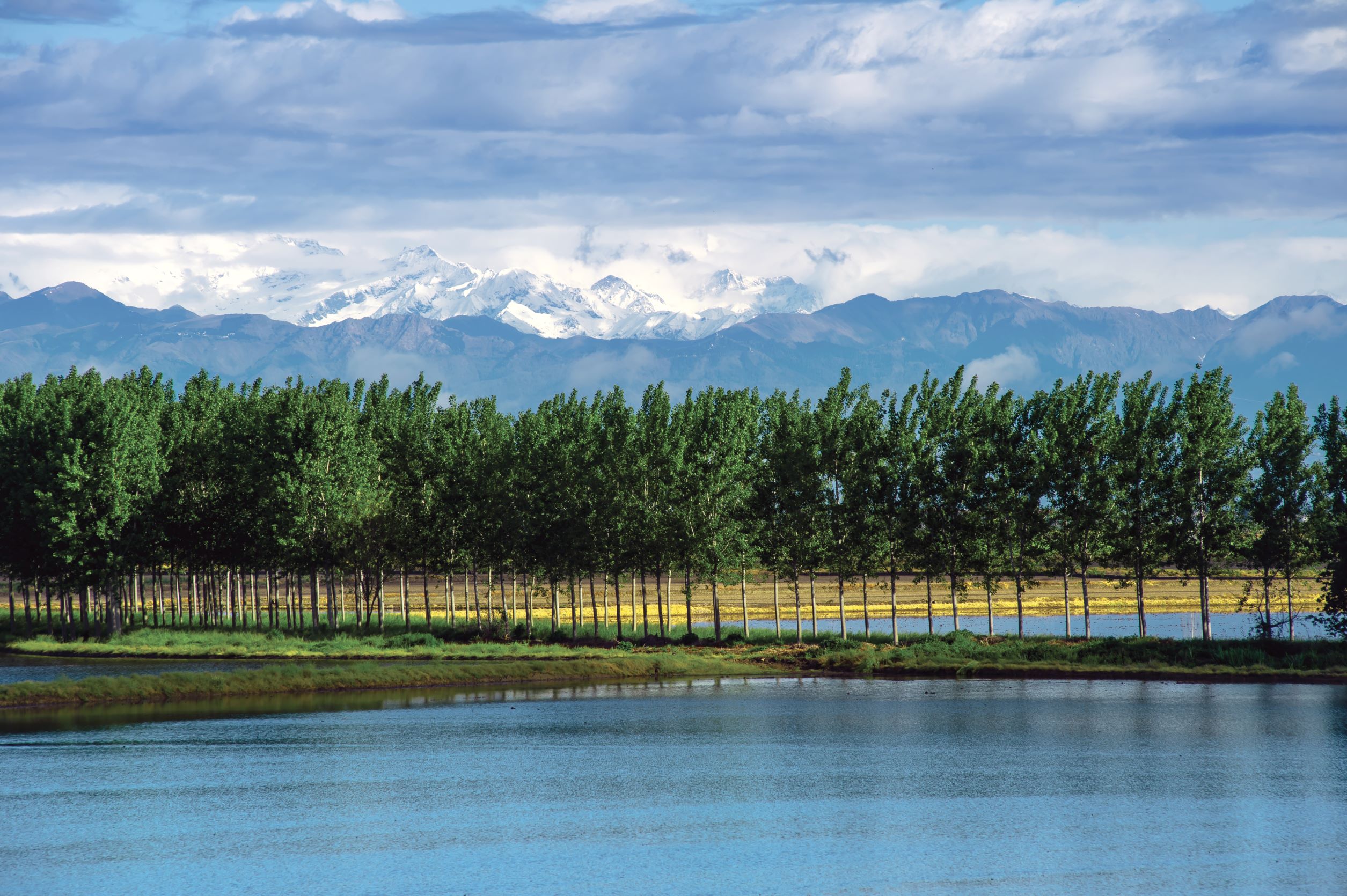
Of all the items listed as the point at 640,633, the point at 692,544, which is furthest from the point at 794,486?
the point at 640,633

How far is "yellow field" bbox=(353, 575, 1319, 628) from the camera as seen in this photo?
5541 inches

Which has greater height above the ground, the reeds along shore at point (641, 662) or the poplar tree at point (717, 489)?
the poplar tree at point (717, 489)

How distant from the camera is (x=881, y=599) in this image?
16438cm

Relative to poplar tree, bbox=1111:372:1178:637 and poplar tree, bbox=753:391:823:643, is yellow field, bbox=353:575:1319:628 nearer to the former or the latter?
poplar tree, bbox=753:391:823:643

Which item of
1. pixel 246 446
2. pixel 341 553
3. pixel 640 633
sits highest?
pixel 246 446

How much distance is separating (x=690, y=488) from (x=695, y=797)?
4981 cm

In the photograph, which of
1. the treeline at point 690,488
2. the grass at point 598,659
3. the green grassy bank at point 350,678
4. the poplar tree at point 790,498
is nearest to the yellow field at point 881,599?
the poplar tree at point 790,498

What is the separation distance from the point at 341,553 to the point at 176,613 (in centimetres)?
3659

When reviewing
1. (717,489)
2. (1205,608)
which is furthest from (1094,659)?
(717,489)

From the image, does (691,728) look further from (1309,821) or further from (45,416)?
(45,416)

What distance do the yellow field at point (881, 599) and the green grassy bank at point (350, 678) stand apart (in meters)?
35.9

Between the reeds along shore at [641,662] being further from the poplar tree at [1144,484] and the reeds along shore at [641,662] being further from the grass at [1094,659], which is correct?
the poplar tree at [1144,484]

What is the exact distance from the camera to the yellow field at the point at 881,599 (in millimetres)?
140750

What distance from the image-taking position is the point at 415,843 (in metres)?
36.3
